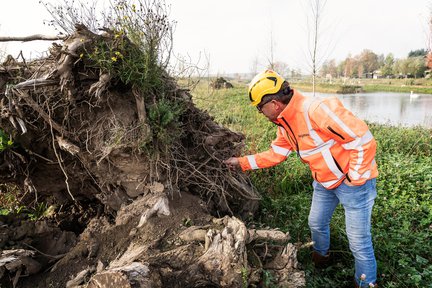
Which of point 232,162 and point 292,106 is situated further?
point 232,162

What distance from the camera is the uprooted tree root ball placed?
243cm

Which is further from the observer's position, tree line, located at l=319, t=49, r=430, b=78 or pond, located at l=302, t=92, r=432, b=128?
tree line, located at l=319, t=49, r=430, b=78

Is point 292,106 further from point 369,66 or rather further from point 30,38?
point 369,66

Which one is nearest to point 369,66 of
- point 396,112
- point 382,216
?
point 396,112

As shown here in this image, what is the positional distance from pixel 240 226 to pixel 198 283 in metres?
0.57

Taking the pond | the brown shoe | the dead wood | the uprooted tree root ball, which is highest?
the dead wood

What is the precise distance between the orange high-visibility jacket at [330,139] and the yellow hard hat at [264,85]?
20 centimetres

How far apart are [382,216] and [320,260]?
147 cm

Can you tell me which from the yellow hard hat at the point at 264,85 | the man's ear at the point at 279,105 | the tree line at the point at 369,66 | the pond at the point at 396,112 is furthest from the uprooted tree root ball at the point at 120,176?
the tree line at the point at 369,66

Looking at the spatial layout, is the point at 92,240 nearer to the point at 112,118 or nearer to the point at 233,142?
the point at 112,118

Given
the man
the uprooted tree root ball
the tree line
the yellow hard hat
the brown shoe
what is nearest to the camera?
the uprooted tree root ball

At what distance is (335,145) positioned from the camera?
2.72 meters

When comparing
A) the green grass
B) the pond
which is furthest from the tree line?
the green grass

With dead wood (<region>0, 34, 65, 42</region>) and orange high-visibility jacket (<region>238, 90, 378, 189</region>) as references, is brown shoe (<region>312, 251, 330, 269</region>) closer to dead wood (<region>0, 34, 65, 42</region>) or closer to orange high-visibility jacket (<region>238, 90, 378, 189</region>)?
orange high-visibility jacket (<region>238, 90, 378, 189</region>)
